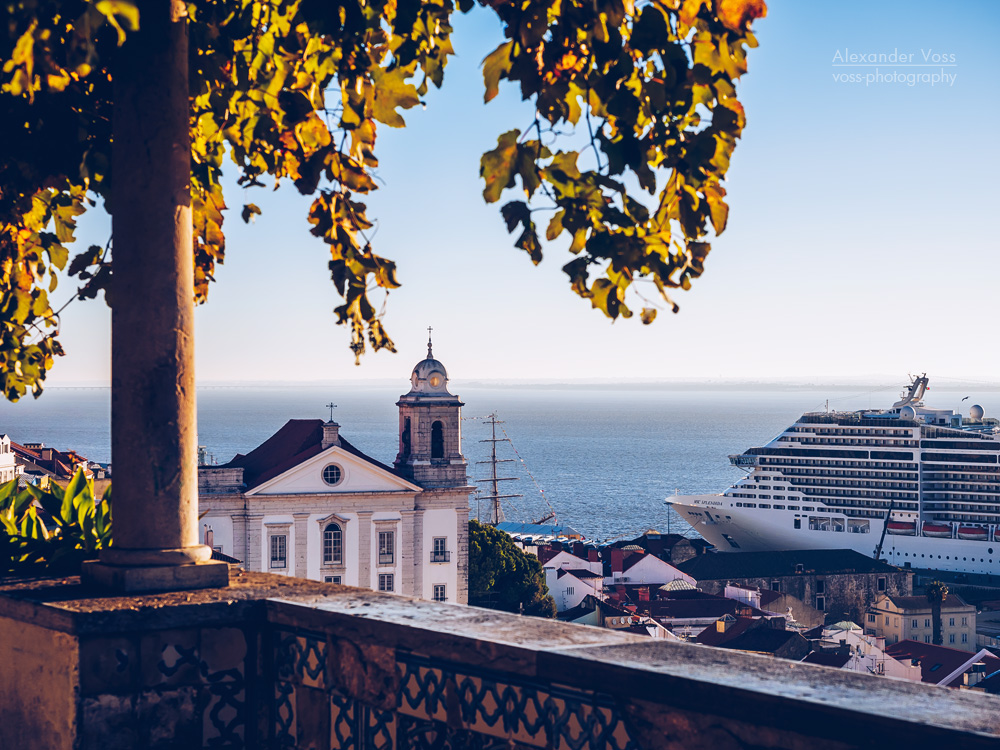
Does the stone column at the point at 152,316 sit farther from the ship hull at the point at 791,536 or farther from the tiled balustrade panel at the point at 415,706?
the ship hull at the point at 791,536

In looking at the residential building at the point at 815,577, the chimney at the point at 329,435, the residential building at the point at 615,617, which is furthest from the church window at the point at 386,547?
the residential building at the point at 815,577

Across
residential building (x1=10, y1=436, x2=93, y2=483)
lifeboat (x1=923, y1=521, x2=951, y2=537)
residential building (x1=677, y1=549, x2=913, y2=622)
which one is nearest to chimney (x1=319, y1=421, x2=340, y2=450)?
residential building (x1=10, y1=436, x2=93, y2=483)

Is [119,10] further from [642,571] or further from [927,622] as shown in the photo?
[642,571]

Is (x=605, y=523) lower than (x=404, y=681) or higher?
lower

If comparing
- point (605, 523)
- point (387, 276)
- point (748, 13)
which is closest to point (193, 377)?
point (387, 276)

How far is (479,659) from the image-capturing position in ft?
8.45

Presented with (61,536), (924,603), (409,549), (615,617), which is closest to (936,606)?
(924,603)

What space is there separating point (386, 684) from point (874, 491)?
218 ft

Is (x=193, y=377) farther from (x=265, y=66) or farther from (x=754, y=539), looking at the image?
(x=754, y=539)

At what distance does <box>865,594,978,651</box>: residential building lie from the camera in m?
46.2

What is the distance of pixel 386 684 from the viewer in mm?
2809

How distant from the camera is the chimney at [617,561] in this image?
53000 mm

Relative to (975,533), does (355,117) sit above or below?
above

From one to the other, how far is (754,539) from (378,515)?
1396 inches
